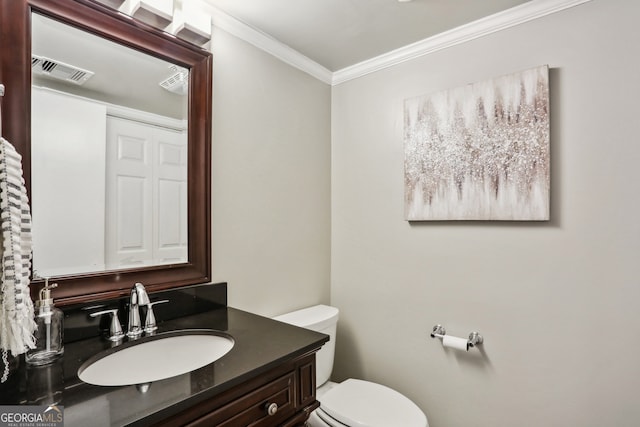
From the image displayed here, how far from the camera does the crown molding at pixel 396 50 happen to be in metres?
1.48

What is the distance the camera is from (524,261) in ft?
4.96

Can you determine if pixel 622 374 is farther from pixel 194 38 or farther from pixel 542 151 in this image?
pixel 194 38

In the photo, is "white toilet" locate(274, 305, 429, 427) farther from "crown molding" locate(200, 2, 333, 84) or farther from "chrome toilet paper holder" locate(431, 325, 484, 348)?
"crown molding" locate(200, 2, 333, 84)

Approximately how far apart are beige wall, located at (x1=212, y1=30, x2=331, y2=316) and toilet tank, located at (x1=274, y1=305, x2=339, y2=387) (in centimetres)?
8

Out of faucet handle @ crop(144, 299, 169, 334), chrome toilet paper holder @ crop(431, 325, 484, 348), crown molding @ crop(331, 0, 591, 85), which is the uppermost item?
crown molding @ crop(331, 0, 591, 85)

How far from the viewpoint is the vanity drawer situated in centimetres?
83

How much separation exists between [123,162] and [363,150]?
1283 millimetres

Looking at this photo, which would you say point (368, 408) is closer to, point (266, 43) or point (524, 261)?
point (524, 261)

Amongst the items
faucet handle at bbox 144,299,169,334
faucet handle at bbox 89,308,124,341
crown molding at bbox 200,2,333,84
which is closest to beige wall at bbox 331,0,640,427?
crown molding at bbox 200,2,333,84

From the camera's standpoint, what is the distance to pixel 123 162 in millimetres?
1244

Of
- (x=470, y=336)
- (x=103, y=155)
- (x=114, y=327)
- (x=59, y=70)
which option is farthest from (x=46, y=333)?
(x=470, y=336)

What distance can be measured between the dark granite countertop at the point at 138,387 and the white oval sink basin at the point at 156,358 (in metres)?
0.04

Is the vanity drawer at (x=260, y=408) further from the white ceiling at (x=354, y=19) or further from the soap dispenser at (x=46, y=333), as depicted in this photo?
the white ceiling at (x=354, y=19)

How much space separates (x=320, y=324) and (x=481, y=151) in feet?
3.81
